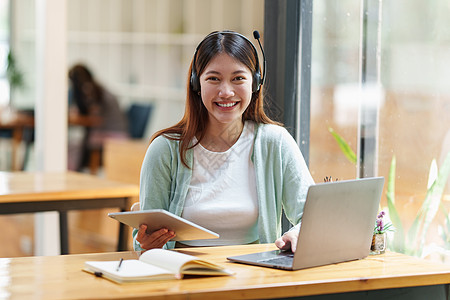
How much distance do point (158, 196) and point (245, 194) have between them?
25cm

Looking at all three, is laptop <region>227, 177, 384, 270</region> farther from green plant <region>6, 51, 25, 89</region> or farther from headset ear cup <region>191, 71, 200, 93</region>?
green plant <region>6, 51, 25, 89</region>

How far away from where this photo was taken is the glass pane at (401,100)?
216 cm

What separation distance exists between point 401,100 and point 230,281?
1.07 meters

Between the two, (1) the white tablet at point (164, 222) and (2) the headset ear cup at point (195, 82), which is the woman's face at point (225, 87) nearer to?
(2) the headset ear cup at point (195, 82)

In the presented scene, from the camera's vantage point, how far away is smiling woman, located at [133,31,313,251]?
2008 millimetres

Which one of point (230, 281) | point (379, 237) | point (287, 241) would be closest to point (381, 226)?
point (379, 237)

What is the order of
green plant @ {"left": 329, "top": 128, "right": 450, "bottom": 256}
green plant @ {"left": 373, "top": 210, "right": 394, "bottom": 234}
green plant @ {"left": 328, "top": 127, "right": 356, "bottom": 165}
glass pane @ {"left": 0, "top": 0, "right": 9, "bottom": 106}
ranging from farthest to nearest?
glass pane @ {"left": 0, "top": 0, "right": 9, "bottom": 106}, green plant @ {"left": 328, "top": 127, "right": 356, "bottom": 165}, green plant @ {"left": 329, "top": 128, "right": 450, "bottom": 256}, green plant @ {"left": 373, "top": 210, "right": 394, "bottom": 234}

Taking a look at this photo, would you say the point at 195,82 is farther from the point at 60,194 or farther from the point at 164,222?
the point at 60,194

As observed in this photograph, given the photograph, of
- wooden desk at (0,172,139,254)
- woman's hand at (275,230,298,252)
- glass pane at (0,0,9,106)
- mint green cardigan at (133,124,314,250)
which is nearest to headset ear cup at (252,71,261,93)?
mint green cardigan at (133,124,314,250)

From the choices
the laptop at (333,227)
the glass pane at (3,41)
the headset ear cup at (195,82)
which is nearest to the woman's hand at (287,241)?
the laptop at (333,227)

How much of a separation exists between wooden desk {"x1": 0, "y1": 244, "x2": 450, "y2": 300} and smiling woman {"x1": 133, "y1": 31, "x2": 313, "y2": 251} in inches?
9.3

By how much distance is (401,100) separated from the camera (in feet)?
7.58

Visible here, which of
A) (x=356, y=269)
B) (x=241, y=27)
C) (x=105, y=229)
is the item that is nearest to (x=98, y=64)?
(x=241, y=27)

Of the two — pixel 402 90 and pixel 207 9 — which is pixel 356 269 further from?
pixel 207 9
